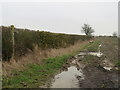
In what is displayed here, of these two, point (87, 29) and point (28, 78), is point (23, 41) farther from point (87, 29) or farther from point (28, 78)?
point (87, 29)

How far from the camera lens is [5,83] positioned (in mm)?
7789

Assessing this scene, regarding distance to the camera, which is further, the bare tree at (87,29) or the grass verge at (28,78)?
the bare tree at (87,29)

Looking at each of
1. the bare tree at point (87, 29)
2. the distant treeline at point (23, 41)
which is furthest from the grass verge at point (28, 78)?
the bare tree at point (87, 29)

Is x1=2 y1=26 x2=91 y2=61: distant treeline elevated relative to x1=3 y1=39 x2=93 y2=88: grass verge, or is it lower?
elevated

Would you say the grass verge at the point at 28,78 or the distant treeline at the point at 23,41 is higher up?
the distant treeline at the point at 23,41

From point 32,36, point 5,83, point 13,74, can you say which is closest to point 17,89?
point 5,83

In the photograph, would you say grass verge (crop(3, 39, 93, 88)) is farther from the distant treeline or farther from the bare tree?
the bare tree

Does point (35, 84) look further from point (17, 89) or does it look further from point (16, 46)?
point (16, 46)

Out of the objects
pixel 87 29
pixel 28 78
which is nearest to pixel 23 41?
pixel 28 78

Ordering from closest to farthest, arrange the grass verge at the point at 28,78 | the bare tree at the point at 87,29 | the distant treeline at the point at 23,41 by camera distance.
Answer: the grass verge at the point at 28,78 < the distant treeline at the point at 23,41 < the bare tree at the point at 87,29

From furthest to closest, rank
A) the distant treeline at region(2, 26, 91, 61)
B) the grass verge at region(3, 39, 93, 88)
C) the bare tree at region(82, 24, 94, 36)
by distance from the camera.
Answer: the bare tree at region(82, 24, 94, 36) → the distant treeline at region(2, 26, 91, 61) → the grass verge at region(3, 39, 93, 88)

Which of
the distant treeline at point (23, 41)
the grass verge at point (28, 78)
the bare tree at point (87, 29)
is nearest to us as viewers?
the grass verge at point (28, 78)

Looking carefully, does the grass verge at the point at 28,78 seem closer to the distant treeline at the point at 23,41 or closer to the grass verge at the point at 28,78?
the grass verge at the point at 28,78

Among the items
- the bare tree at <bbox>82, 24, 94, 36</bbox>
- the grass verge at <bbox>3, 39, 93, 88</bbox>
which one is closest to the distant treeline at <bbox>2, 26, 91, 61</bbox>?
the grass verge at <bbox>3, 39, 93, 88</bbox>
